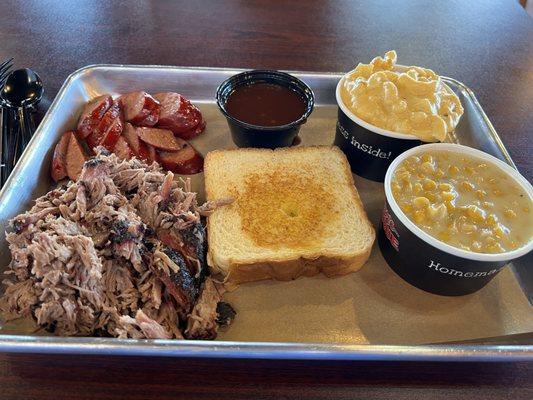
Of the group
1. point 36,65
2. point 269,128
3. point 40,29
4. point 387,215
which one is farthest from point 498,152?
point 40,29

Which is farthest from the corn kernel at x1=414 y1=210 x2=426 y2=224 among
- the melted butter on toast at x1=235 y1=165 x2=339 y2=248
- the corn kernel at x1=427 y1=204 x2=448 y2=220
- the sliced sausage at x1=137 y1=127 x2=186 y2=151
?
the sliced sausage at x1=137 y1=127 x2=186 y2=151

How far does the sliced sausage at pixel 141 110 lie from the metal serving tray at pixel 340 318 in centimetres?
33

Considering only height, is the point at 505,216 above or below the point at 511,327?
above

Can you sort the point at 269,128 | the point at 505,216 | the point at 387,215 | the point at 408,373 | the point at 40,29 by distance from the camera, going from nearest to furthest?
the point at 408,373
the point at 505,216
the point at 387,215
the point at 269,128
the point at 40,29

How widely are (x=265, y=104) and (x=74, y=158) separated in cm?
99

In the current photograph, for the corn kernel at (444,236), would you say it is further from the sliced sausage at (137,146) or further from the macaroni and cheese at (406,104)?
the sliced sausage at (137,146)

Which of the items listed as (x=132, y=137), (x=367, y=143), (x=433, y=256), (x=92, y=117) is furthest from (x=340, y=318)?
(x=92, y=117)

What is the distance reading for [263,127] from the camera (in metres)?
2.19

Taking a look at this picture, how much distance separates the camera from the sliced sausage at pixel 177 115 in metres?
2.35

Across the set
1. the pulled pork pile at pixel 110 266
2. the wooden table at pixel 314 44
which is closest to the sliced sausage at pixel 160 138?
the pulled pork pile at pixel 110 266

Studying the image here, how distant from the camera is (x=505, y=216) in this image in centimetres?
178

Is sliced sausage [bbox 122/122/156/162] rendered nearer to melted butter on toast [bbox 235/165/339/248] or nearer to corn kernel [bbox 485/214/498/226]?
melted butter on toast [bbox 235/165/339/248]

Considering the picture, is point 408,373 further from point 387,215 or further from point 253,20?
point 253,20

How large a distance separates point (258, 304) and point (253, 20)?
8.14 ft
